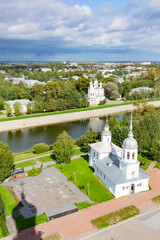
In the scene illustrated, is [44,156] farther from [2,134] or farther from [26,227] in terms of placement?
[2,134]

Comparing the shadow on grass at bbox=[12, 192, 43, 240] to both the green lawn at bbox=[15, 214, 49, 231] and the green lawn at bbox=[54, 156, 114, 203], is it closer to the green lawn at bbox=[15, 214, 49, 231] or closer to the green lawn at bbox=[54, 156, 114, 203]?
the green lawn at bbox=[15, 214, 49, 231]

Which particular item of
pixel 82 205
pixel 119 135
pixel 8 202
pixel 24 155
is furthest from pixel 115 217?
pixel 24 155

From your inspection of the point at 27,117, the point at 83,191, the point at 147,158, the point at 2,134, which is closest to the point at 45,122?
the point at 27,117

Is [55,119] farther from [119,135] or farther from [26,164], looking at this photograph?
[26,164]

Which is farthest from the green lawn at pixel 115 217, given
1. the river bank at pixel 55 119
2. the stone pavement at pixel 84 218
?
the river bank at pixel 55 119

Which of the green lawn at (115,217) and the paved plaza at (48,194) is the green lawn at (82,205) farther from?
the green lawn at (115,217)

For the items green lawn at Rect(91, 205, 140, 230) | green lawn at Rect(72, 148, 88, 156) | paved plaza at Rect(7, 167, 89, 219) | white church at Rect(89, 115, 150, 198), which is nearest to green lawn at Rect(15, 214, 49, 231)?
paved plaza at Rect(7, 167, 89, 219)
